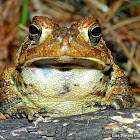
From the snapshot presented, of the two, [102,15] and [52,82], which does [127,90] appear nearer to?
[52,82]

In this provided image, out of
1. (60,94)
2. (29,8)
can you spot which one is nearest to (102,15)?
(29,8)

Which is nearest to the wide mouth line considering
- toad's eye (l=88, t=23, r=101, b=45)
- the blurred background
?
toad's eye (l=88, t=23, r=101, b=45)

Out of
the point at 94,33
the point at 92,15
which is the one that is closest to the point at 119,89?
the point at 94,33

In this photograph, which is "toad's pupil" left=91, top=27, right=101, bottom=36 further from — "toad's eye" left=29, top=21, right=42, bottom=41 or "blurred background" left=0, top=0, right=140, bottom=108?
"blurred background" left=0, top=0, right=140, bottom=108

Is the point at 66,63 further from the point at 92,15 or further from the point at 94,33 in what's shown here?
the point at 92,15

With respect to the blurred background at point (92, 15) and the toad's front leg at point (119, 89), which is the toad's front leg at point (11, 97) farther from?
the blurred background at point (92, 15)

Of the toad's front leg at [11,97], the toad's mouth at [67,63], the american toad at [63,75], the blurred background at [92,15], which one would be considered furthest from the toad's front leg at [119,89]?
the blurred background at [92,15]
